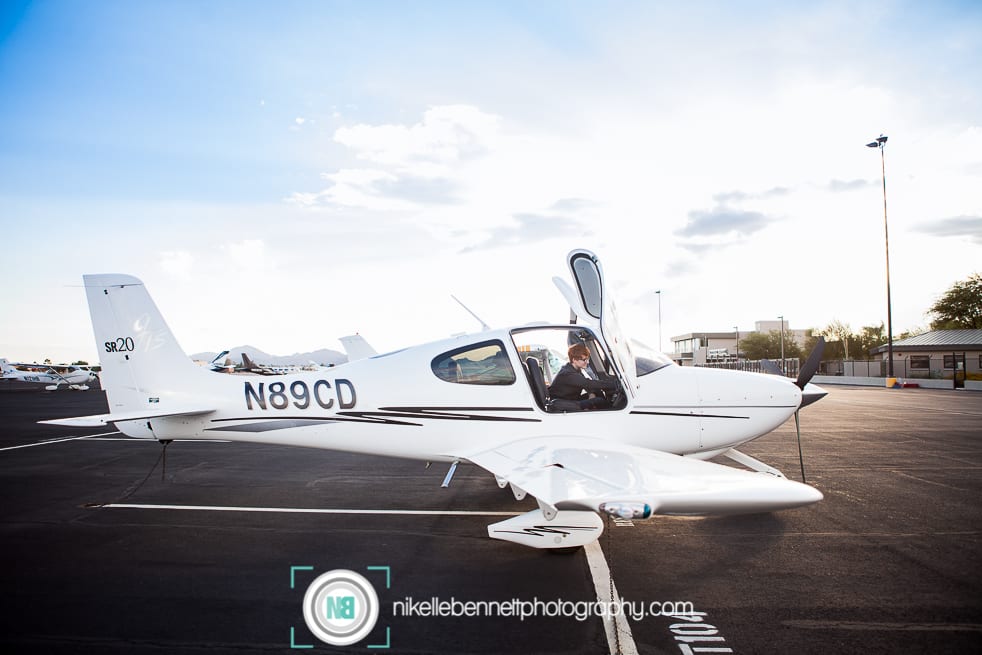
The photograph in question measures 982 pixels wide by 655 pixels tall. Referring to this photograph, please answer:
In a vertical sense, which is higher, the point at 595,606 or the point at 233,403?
the point at 233,403

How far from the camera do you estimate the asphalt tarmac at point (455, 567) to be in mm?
3373

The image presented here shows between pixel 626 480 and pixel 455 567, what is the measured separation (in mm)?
1675

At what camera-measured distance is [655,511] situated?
299cm

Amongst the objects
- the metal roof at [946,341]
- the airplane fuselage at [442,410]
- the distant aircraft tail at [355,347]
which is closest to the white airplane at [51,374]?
the distant aircraft tail at [355,347]

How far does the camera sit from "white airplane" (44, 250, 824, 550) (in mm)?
5193

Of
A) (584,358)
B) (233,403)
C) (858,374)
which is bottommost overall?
(858,374)

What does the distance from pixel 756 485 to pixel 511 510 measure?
327 cm

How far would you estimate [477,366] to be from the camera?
547 centimetres

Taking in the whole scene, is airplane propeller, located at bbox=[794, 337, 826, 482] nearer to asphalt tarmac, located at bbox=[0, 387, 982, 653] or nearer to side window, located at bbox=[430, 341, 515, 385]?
asphalt tarmac, located at bbox=[0, 387, 982, 653]

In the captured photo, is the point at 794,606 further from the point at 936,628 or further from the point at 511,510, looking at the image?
the point at 511,510

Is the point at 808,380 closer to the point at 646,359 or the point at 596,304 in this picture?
the point at 646,359

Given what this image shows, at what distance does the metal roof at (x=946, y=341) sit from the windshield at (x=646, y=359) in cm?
4388

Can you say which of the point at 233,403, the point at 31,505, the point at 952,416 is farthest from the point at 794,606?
the point at 952,416

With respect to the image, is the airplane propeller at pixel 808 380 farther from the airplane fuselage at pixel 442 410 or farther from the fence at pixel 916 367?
the fence at pixel 916 367
